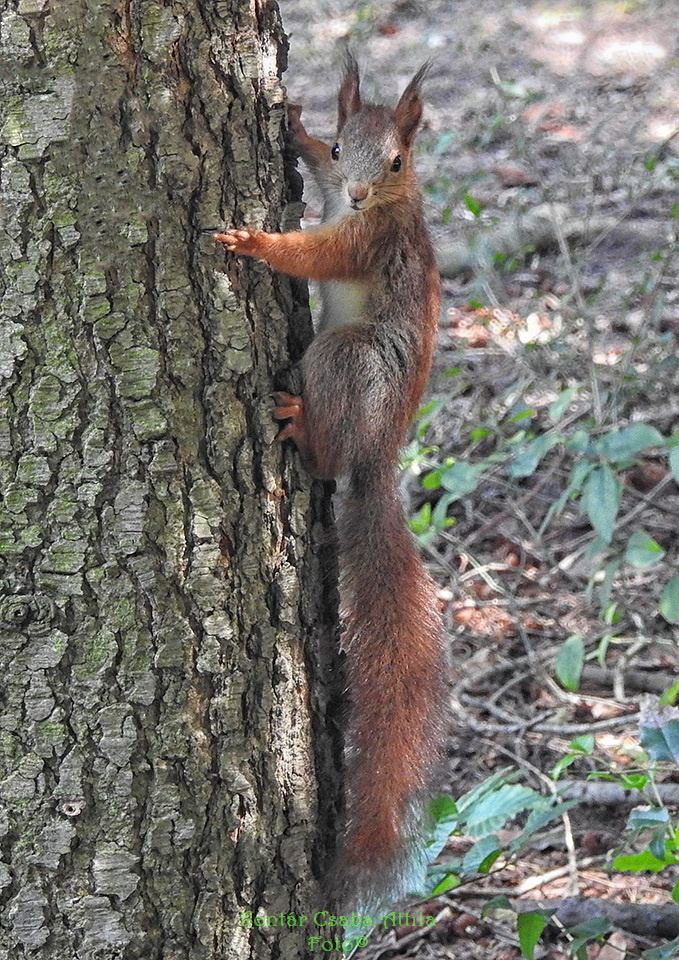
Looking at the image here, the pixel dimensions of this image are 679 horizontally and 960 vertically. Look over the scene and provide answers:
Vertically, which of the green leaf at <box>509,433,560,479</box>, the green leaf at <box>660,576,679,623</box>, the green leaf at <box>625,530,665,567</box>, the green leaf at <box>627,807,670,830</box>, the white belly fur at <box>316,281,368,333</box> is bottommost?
the green leaf at <box>627,807,670,830</box>

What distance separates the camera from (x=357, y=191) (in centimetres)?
215

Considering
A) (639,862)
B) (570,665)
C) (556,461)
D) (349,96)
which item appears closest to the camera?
(639,862)

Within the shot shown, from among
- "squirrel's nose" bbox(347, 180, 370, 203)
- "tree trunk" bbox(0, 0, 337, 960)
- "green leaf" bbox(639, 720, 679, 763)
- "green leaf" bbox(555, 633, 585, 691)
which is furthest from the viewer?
"green leaf" bbox(555, 633, 585, 691)

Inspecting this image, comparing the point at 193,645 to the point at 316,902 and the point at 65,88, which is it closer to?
the point at 316,902

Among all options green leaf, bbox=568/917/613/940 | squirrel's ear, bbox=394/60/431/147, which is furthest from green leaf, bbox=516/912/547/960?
squirrel's ear, bbox=394/60/431/147

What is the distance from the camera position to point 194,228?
166 centimetres

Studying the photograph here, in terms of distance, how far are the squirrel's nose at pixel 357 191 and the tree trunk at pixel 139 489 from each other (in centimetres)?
38

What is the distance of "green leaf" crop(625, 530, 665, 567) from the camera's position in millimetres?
2445

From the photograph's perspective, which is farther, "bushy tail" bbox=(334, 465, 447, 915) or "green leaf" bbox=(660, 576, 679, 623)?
"green leaf" bbox=(660, 576, 679, 623)

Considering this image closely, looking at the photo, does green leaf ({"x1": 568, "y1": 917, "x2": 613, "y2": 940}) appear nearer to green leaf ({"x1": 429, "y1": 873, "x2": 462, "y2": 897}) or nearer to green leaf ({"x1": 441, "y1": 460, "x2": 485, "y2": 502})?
green leaf ({"x1": 429, "y1": 873, "x2": 462, "y2": 897})

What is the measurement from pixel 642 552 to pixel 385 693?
871 millimetres

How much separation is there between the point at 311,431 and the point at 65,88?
0.65 metres

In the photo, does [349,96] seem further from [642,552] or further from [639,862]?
[639,862]

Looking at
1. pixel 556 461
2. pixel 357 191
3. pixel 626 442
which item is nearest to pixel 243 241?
pixel 357 191
